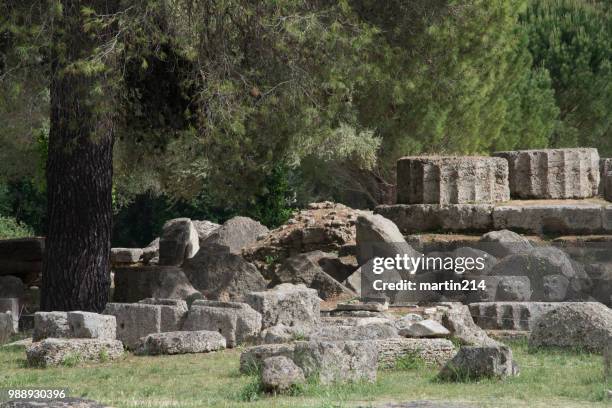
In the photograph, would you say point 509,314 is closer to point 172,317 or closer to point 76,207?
point 172,317

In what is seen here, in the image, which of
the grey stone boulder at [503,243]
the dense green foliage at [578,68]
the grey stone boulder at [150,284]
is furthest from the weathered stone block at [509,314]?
the dense green foliage at [578,68]

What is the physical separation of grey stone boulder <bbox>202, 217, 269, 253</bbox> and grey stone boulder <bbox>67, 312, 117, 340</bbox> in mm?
9534

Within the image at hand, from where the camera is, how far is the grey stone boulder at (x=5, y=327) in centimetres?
1414

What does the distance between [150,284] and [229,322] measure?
5031 mm

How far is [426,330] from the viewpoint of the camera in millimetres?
11656

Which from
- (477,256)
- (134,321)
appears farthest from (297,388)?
(477,256)

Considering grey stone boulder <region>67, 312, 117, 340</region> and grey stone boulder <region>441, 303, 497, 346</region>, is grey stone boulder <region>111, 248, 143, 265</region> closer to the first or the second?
grey stone boulder <region>67, 312, 117, 340</region>

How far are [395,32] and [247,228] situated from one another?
6.15 meters

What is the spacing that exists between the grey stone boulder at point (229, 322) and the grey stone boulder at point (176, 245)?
7.90 m

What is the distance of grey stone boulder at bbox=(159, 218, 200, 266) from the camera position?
21.4 meters

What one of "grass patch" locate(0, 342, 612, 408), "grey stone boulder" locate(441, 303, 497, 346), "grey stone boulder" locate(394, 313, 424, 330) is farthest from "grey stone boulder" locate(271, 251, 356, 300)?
"grass patch" locate(0, 342, 612, 408)

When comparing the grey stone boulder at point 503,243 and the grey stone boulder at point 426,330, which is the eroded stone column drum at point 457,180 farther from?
the grey stone boulder at point 426,330

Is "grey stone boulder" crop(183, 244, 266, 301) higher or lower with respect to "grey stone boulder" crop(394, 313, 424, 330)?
higher

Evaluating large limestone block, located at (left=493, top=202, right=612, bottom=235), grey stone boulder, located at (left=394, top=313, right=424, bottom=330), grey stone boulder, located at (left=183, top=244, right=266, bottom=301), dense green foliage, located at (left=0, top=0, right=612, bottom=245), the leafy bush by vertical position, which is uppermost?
dense green foliage, located at (left=0, top=0, right=612, bottom=245)
